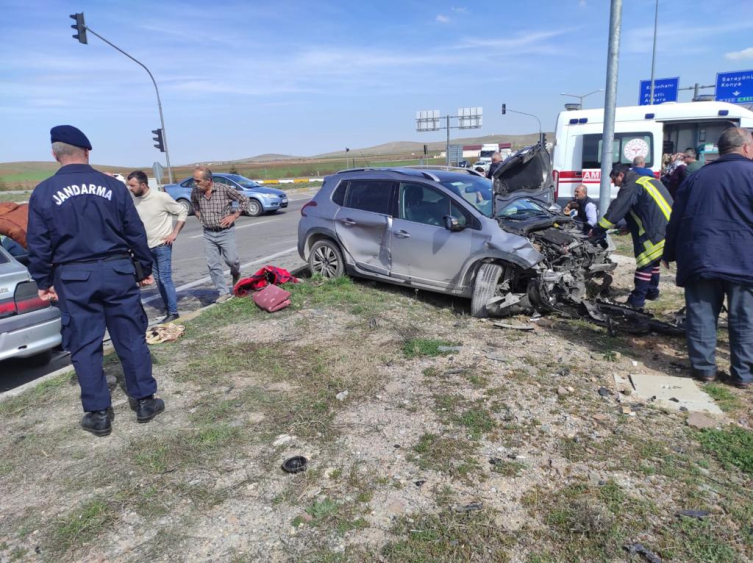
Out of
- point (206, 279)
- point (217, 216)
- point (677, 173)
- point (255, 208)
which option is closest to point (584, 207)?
point (677, 173)

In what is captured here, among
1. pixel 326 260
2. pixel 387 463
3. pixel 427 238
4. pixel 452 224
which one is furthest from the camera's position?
pixel 326 260


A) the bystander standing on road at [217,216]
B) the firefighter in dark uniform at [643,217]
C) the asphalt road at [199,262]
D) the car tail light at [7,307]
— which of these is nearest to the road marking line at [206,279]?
the asphalt road at [199,262]

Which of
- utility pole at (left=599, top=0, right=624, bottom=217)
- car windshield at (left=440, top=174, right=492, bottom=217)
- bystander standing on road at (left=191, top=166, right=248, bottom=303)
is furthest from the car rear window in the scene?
utility pole at (left=599, top=0, right=624, bottom=217)

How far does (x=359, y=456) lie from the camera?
3393 mm

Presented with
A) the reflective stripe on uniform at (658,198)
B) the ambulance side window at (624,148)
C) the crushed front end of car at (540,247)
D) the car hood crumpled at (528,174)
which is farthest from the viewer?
the ambulance side window at (624,148)

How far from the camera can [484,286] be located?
242 inches

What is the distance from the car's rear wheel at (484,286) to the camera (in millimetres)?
6133

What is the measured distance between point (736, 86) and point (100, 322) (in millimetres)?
37095

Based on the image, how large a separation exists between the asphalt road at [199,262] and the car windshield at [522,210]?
4087mm

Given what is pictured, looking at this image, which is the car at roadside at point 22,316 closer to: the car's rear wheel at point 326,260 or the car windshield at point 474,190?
the car's rear wheel at point 326,260

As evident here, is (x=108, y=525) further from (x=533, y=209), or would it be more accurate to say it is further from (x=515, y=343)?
(x=533, y=209)

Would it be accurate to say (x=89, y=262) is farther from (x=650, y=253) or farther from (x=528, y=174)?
(x=650, y=253)

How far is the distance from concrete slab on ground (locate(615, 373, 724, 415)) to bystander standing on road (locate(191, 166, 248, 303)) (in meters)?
4.93

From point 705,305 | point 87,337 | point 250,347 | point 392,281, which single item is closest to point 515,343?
point 705,305
